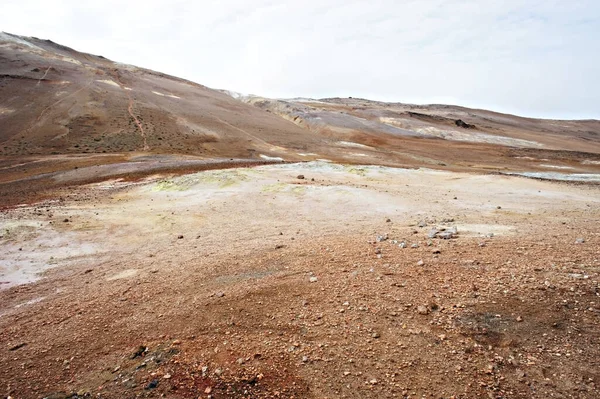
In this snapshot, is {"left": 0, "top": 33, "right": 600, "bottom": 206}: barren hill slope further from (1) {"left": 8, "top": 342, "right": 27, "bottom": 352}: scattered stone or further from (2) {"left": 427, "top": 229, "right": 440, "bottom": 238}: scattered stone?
(2) {"left": 427, "top": 229, "right": 440, "bottom": 238}: scattered stone

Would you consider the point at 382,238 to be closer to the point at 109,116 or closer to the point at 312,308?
the point at 312,308

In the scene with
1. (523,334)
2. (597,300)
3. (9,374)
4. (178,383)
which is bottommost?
(9,374)

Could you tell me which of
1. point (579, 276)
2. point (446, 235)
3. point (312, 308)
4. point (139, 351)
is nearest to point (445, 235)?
point (446, 235)

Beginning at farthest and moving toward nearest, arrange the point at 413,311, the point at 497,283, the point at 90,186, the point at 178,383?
the point at 90,186
the point at 497,283
the point at 413,311
the point at 178,383

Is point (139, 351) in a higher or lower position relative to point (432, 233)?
lower

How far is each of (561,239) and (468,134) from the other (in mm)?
72727

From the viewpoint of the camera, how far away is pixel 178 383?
4.84m

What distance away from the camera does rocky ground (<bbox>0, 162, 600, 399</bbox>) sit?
4.69 metres

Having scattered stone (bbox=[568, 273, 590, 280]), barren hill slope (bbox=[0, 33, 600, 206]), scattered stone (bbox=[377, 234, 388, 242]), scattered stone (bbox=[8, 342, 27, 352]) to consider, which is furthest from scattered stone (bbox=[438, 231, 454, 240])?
barren hill slope (bbox=[0, 33, 600, 206])

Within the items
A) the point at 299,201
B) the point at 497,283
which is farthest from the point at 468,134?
the point at 497,283

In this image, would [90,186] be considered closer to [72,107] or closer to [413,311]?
[413,311]

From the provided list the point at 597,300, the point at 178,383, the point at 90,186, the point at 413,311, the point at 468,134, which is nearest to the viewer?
the point at 178,383

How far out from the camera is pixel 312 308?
20.8 feet

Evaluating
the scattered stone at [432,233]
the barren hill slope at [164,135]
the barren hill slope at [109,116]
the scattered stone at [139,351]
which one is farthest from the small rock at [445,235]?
the barren hill slope at [109,116]
